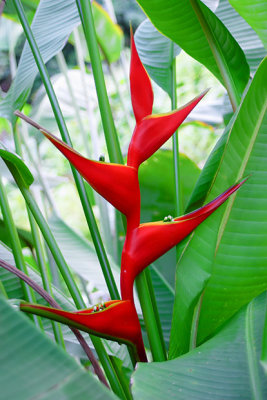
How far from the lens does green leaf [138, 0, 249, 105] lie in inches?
17.3

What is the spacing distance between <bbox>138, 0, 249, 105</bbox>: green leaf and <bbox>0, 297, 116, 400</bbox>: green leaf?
346 millimetres

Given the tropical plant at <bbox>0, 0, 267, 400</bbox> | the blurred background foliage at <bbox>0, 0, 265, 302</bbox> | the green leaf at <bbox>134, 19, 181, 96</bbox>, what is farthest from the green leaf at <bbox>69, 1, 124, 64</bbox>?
the tropical plant at <bbox>0, 0, 267, 400</bbox>

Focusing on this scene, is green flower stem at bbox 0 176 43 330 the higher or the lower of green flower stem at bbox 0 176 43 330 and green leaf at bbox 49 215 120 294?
the higher

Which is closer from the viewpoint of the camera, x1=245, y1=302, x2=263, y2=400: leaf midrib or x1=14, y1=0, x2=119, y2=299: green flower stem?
x1=245, y1=302, x2=263, y2=400: leaf midrib

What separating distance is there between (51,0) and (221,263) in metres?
0.41

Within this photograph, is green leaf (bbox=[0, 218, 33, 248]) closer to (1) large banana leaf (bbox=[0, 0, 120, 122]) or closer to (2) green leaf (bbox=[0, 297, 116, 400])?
(1) large banana leaf (bbox=[0, 0, 120, 122])

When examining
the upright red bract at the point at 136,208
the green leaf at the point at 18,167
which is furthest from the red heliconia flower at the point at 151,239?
the green leaf at the point at 18,167

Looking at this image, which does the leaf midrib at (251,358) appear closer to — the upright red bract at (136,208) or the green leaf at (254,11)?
the upright red bract at (136,208)

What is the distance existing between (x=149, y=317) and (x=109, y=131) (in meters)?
0.18

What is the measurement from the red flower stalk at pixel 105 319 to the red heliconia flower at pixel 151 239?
0.02 metres

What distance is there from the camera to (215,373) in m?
0.31

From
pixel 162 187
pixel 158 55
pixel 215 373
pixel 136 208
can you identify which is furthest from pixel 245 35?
pixel 215 373

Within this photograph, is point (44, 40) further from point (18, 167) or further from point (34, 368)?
point (34, 368)

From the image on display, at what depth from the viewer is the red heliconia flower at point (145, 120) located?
1.24ft
